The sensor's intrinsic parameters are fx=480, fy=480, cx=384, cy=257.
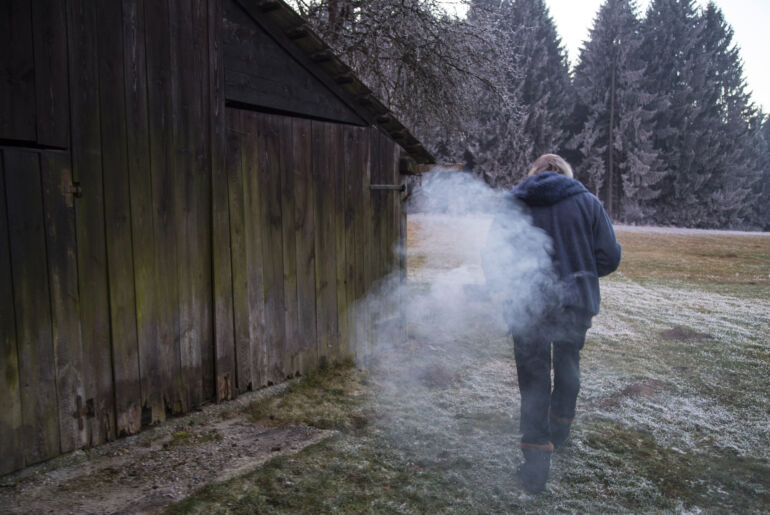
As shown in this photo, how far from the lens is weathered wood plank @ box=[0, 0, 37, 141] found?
9.36 feet

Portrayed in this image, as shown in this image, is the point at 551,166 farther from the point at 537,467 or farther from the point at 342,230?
the point at 342,230

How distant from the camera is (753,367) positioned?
223 inches

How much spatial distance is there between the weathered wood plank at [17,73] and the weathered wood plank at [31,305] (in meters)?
0.16

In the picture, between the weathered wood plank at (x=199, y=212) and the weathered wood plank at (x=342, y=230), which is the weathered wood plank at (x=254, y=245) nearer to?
the weathered wood plank at (x=199, y=212)

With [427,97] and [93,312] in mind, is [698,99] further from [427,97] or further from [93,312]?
[93,312]

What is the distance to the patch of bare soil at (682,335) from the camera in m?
6.91

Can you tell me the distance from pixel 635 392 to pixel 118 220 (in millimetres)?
4975

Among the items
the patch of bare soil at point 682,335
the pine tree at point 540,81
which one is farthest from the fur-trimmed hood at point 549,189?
the pine tree at point 540,81

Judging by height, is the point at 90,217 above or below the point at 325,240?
above

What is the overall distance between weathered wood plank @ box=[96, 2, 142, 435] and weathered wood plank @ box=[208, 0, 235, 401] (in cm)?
70

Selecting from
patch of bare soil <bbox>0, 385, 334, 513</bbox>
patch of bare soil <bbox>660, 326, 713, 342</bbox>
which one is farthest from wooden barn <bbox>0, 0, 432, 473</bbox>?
patch of bare soil <bbox>660, 326, 713, 342</bbox>

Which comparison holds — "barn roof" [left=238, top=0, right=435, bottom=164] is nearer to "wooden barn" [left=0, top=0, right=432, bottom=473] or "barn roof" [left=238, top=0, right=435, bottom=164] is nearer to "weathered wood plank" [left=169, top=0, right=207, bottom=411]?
"wooden barn" [left=0, top=0, right=432, bottom=473]

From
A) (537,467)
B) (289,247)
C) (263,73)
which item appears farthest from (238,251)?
(537,467)

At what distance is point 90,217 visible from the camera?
326cm
